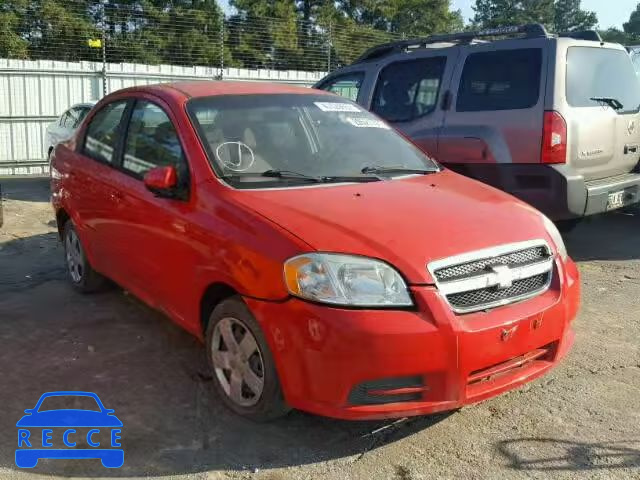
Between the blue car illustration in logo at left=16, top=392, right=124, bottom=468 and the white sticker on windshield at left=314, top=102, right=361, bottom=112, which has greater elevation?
the white sticker on windshield at left=314, top=102, right=361, bottom=112

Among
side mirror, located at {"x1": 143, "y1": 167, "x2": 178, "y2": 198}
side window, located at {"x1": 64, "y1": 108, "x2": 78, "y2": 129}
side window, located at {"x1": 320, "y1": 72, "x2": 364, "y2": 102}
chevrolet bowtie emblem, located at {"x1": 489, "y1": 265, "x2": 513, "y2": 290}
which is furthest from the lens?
side window, located at {"x1": 64, "y1": 108, "x2": 78, "y2": 129}

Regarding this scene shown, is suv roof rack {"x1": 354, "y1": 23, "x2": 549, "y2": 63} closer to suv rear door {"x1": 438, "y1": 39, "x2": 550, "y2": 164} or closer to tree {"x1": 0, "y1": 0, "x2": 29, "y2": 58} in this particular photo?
suv rear door {"x1": 438, "y1": 39, "x2": 550, "y2": 164}

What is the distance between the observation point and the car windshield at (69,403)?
3.32 meters

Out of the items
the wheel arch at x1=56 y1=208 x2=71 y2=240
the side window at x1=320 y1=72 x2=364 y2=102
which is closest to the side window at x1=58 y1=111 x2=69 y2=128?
the side window at x1=320 y1=72 x2=364 y2=102

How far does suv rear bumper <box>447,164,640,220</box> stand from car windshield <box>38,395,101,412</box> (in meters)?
3.78

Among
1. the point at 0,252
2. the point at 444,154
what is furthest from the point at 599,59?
the point at 0,252

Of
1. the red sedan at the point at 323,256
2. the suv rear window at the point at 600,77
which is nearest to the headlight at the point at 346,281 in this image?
the red sedan at the point at 323,256

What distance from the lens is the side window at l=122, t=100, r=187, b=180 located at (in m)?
3.73

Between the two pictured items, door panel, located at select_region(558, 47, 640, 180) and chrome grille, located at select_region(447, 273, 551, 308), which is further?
door panel, located at select_region(558, 47, 640, 180)

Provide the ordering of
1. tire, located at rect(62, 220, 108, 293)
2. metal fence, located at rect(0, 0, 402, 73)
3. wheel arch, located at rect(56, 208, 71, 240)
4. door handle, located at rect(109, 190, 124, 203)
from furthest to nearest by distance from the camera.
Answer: metal fence, located at rect(0, 0, 402, 73) < wheel arch, located at rect(56, 208, 71, 240) < tire, located at rect(62, 220, 108, 293) < door handle, located at rect(109, 190, 124, 203)

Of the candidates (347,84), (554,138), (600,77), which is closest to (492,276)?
(554,138)

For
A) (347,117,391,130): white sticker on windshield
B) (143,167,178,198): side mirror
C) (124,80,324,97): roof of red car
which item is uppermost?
(124,80,324,97): roof of red car

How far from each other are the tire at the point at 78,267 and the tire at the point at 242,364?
1967 mm

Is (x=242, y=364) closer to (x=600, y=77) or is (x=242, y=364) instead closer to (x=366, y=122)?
(x=366, y=122)
